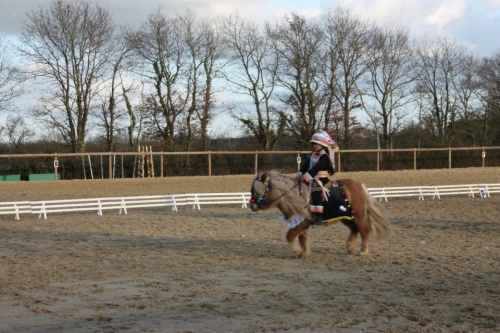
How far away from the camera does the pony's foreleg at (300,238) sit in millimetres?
10250

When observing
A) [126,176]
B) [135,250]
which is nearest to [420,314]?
[135,250]

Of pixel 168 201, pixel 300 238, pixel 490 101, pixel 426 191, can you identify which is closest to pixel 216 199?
pixel 168 201

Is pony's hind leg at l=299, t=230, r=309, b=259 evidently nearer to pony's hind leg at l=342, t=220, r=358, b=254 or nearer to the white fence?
pony's hind leg at l=342, t=220, r=358, b=254

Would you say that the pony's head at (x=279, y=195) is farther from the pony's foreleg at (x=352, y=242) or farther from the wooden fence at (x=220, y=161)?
the wooden fence at (x=220, y=161)

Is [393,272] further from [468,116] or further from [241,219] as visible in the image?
[468,116]

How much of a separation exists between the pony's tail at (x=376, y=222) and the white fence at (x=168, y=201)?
11099mm

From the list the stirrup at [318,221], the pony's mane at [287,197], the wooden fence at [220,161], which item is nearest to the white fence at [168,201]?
the wooden fence at [220,161]

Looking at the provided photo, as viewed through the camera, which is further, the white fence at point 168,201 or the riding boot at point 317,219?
the white fence at point 168,201

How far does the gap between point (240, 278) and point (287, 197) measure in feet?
6.46

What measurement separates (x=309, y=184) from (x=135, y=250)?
380 cm

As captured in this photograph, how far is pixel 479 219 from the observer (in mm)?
16859

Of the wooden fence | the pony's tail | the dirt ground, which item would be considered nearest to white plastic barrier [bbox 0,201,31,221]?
the dirt ground

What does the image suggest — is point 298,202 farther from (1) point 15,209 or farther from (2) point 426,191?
(2) point 426,191

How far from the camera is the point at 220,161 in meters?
38.2
